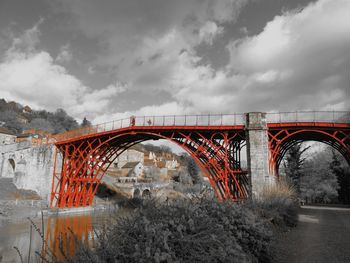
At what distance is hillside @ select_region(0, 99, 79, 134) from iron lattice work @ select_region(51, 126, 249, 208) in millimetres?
42914

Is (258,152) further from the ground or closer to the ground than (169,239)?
further from the ground

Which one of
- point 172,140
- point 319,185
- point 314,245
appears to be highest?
point 172,140

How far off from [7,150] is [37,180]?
8534 mm

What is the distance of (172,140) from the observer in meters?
19.5

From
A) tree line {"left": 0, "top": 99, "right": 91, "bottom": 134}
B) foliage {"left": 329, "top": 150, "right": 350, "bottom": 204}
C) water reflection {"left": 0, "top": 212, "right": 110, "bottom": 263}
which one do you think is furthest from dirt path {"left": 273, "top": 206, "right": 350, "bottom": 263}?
tree line {"left": 0, "top": 99, "right": 91, "bottom": 134}

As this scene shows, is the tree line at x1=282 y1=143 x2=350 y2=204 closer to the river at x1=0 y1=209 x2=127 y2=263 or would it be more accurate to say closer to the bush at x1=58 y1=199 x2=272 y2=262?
the river at x1=0 y1=209 x2=127 y2=263

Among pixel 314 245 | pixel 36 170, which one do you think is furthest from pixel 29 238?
pixel 314 245

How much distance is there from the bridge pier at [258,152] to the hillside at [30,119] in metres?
59.4

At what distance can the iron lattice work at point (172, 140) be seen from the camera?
16.9m

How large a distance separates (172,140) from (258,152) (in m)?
6.77

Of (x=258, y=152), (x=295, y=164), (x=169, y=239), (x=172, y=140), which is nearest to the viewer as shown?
(x=169, y=239)

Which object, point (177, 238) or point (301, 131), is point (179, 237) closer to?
point (177, 238)

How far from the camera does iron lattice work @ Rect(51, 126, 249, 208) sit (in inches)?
664

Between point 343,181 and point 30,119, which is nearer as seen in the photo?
point 343,181
